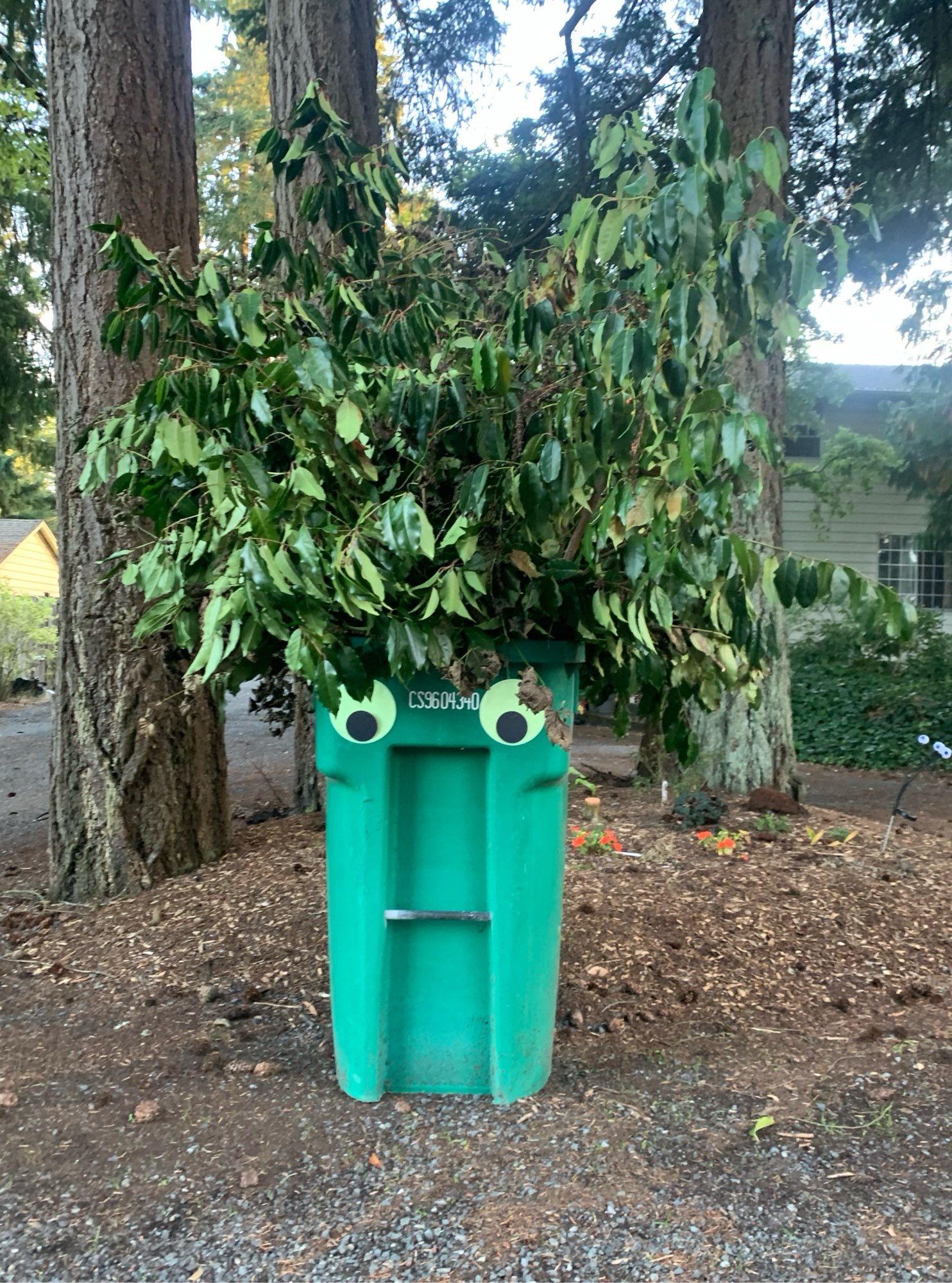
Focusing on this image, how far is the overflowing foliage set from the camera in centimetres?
207

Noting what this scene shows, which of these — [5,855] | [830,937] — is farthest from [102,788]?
[830,937]

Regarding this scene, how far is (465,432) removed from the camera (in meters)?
2.58

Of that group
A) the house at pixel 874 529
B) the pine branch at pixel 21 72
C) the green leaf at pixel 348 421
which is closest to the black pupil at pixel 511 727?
the green leaf at pixel 348 421

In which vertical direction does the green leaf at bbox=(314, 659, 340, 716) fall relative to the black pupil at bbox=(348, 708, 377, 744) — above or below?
above

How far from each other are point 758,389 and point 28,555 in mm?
29396

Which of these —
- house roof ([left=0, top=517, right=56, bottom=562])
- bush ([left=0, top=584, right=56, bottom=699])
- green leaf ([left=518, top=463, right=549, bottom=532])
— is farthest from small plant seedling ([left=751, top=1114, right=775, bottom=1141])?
house roof ([left=0, top=517, right=56, bottom=562])

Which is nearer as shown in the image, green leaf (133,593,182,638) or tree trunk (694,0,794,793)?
green leaf (133,593,182,638)

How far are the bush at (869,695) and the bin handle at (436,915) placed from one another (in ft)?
29.4

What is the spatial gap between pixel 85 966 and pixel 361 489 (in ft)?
7.98

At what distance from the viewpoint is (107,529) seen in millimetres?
4492

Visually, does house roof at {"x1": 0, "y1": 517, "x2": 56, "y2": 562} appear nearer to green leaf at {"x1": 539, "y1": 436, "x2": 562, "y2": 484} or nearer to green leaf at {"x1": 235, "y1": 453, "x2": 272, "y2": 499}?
green leaf at {"x1": 235, "y1": 453, "x2": 272, "y2": 499}

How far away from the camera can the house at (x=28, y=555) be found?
2880 cm


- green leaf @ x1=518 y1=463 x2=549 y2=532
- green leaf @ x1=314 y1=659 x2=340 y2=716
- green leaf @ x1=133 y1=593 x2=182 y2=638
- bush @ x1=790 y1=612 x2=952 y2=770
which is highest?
green leaf @ x1=518 y1=463 x2=549 y2=532

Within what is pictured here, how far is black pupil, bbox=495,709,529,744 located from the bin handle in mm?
476
